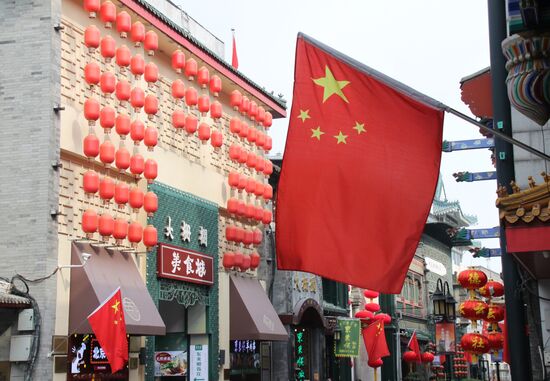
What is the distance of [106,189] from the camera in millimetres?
21328

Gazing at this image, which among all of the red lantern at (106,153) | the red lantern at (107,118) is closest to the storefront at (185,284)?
the red lantern at (106,153)

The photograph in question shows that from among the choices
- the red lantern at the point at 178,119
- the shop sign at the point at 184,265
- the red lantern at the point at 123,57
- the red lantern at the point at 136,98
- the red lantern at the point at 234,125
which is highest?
the red lantern at the point at 234,125

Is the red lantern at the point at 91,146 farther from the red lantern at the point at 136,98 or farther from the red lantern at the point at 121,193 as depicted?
Answer: the red lantern at the point at 136,98

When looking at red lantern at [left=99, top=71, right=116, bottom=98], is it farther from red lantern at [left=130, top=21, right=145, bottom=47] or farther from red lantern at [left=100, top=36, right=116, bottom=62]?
red lantern at [left=130, top=21, right=145, bottom=47]

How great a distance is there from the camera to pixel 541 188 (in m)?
12.0

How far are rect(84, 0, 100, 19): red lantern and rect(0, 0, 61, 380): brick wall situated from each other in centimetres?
85

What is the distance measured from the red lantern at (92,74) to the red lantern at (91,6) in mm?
1286

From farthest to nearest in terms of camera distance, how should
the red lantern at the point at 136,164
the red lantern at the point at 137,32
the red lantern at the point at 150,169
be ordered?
the red lantern at the point at 137,32 < the red lantern at the point at 150,169 < the red lantern at the point at 136,164

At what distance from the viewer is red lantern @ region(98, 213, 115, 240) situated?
21.2m

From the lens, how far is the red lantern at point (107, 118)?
838 inches

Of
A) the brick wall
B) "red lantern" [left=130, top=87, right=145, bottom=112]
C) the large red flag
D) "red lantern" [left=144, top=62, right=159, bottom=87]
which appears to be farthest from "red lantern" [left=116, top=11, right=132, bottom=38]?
the large red flag

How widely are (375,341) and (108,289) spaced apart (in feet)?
56.8

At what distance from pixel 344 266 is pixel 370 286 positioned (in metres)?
0.41

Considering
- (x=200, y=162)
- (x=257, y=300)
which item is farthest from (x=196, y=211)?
(x=257, y=300)
